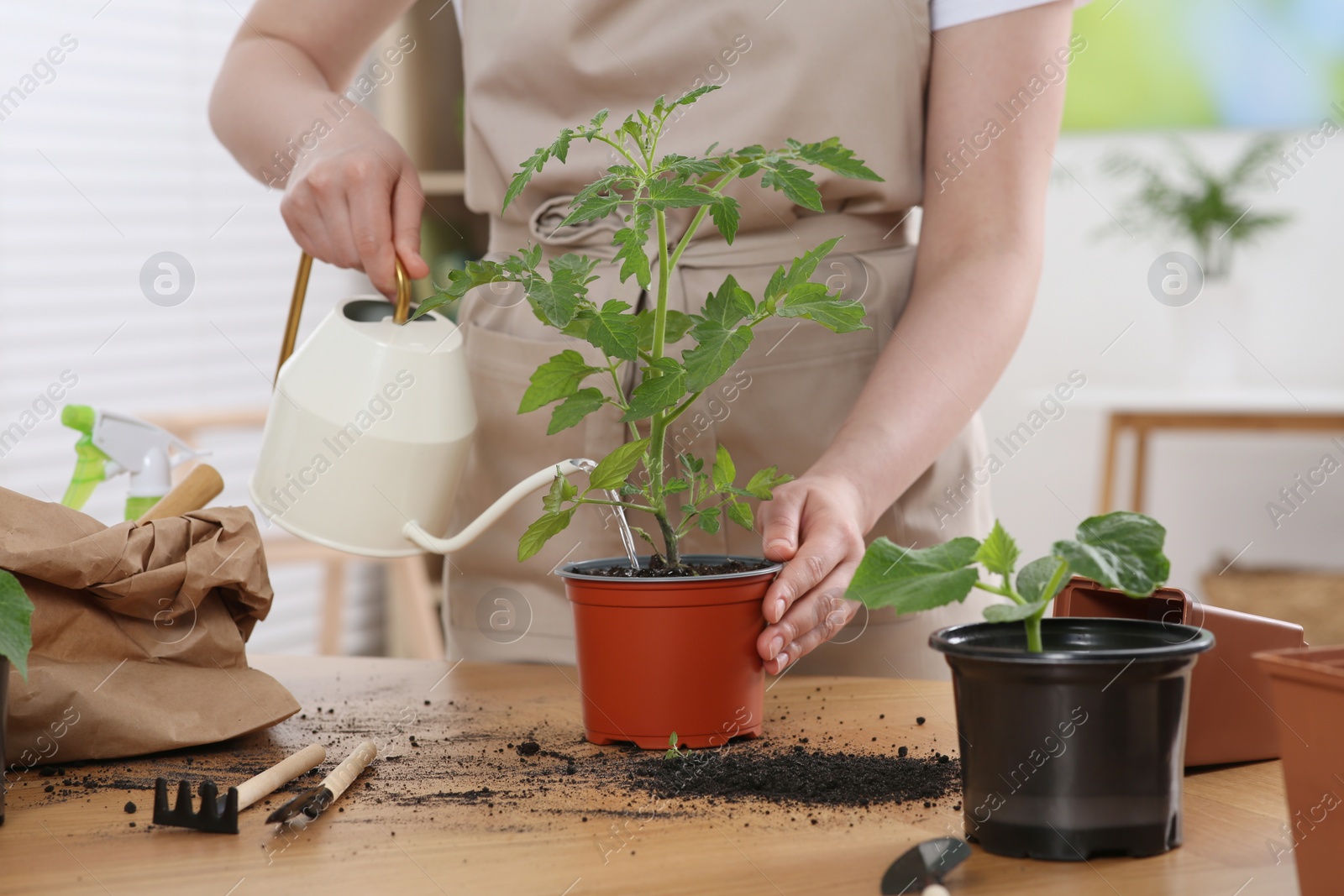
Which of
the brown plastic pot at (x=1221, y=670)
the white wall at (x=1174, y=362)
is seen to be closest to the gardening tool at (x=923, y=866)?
the brown plastic pot at (x=1221, y=670)

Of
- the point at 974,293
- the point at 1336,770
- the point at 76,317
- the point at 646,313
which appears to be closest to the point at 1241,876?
the point at 1336,770

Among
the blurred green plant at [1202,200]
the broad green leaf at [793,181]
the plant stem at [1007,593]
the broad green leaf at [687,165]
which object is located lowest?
the plant stem at [1007,593]

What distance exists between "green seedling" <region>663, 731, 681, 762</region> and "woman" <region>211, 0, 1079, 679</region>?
0.32 metres

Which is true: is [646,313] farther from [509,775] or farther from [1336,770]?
[1336,770]

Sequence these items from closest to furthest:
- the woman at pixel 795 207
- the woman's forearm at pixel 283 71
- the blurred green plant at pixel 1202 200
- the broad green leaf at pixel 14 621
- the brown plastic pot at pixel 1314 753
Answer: the brown plastic pot at pixel 1314 753 → the broad green leaf at pixel 14 621 → the woman at pixel 795 207 → the woman's forearm at pixel 283 71 → the blurred green plant at pixel 1202 200

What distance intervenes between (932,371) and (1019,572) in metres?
0.47

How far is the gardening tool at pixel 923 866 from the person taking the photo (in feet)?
1.84

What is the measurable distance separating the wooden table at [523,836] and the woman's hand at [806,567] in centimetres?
8

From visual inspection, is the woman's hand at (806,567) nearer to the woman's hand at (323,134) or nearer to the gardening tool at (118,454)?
the woman's hand at (323,134)

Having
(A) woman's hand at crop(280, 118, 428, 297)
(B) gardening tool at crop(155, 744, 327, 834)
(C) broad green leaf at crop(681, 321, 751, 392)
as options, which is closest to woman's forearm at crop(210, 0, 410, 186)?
(A) woman's hand at crop(280, 118, 428, 297)

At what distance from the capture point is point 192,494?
937 mm

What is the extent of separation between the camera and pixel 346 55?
52.2 inches

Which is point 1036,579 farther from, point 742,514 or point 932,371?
point 932,371

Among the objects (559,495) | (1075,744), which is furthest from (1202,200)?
(1075,744)
